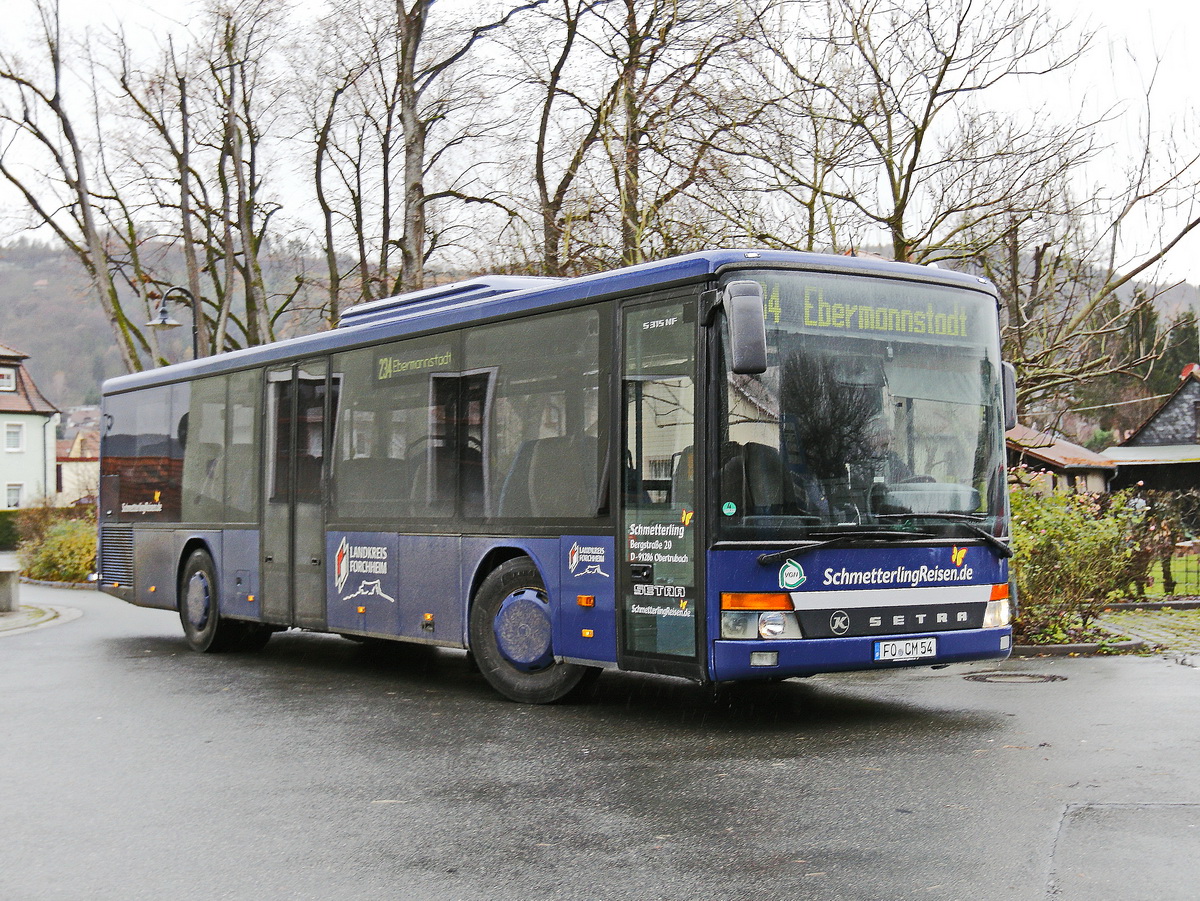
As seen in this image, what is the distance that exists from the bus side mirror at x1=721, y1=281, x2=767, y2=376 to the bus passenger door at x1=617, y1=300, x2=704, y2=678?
61cm

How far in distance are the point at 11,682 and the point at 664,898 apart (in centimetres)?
904

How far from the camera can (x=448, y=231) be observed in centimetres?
2948

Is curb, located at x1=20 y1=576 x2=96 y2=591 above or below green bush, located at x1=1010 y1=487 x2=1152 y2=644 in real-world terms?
below

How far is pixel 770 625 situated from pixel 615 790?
184cm

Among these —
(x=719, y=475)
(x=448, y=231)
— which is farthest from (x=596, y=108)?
(x=719, y=475)

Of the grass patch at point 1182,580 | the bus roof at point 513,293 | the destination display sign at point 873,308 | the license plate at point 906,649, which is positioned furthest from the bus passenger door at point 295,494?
the grass patch at point 1182,580

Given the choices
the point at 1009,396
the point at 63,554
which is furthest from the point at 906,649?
the point at 63,554

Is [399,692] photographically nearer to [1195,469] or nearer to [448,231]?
[448,231]

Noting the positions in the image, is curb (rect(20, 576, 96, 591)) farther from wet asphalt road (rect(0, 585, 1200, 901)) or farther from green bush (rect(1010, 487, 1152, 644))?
green bush (rect(1010, 487, 1152, 644))

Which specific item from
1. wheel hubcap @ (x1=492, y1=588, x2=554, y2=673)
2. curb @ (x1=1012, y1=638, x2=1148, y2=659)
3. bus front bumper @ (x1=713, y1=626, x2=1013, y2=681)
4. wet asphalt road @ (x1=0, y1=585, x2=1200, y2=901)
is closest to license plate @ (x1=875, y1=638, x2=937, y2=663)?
bus front bumper @ (x1=713, y1=626, x2=1013, y2=681)

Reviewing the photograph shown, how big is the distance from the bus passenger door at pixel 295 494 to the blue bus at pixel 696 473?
994mm

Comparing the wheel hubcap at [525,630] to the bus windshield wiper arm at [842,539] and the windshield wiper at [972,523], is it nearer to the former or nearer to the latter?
the bus windshield wiper arm at [842,539]

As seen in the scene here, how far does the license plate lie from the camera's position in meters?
8.99

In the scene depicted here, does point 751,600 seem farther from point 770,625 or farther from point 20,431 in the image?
point 20,431
